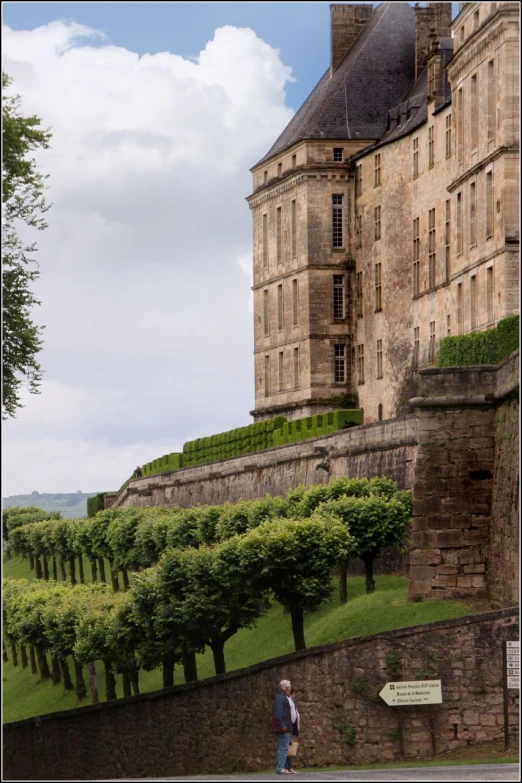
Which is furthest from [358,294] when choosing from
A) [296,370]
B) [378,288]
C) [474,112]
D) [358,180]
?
[474,112]

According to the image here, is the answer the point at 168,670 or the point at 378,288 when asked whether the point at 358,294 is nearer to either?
the point at 378,288

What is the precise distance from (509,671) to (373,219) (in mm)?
50056

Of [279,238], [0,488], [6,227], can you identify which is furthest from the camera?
[279,238]

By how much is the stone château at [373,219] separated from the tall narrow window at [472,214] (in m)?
0.05

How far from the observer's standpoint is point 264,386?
294 ft

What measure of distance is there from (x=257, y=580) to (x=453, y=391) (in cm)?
814

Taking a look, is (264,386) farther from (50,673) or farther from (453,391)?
(453,391)

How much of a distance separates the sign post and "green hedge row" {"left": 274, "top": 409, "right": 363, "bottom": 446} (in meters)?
38.1

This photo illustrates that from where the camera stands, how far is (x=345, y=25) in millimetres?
89500

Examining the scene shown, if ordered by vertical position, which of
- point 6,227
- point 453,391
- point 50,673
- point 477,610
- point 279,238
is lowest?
point 50,673

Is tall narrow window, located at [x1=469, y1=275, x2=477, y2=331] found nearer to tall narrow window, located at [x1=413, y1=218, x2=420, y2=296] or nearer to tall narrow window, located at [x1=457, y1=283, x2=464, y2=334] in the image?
tall narrow window, located at [x1=457, y1=283, x2=464, y2=334]

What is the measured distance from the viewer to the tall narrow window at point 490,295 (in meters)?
55.2

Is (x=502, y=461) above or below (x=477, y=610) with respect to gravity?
above

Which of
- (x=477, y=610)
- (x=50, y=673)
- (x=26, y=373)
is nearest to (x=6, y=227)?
(x=26, y=373)
